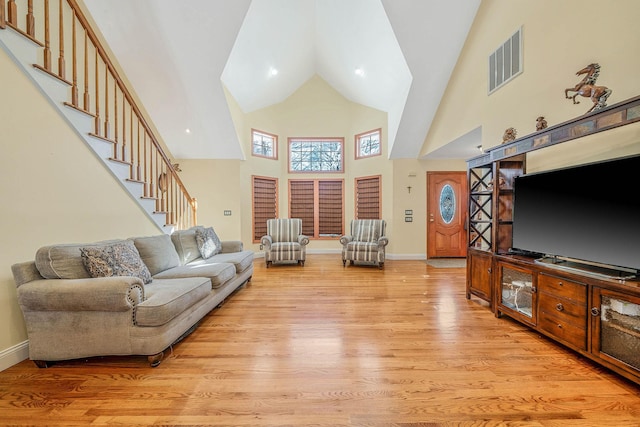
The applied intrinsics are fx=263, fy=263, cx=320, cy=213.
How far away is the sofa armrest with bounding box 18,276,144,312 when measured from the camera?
1818 millimetres

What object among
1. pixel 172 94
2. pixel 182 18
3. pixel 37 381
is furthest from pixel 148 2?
pixel 37 381

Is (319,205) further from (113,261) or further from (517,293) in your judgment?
(113,261)

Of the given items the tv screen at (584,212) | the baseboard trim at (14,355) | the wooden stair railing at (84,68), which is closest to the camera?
the tv screen at (584,212)

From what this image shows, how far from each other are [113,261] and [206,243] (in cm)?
157

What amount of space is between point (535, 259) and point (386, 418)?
210cm

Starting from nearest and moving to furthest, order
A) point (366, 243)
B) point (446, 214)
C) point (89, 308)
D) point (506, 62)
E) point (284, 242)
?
point (89, 308)
point (506, 62)
point (366, 243)
point (284, 242)
point (446, 214)

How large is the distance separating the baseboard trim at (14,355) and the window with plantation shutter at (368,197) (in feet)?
19.1

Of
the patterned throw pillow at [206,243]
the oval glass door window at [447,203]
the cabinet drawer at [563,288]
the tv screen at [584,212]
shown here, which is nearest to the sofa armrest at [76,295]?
the patterned throw pillow at [206,243]

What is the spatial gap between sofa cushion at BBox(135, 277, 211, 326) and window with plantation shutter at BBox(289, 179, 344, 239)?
4.37 metres

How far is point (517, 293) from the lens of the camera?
2.59m

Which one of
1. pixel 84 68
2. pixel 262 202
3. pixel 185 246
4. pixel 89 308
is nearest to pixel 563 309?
pixel 89 308

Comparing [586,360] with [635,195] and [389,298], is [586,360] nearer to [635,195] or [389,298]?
[635,195]

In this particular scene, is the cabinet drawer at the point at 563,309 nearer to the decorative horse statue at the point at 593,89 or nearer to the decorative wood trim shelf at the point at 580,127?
the decorative wood trim shelf at the point at 580,127

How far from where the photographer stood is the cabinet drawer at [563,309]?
1.93 metres
